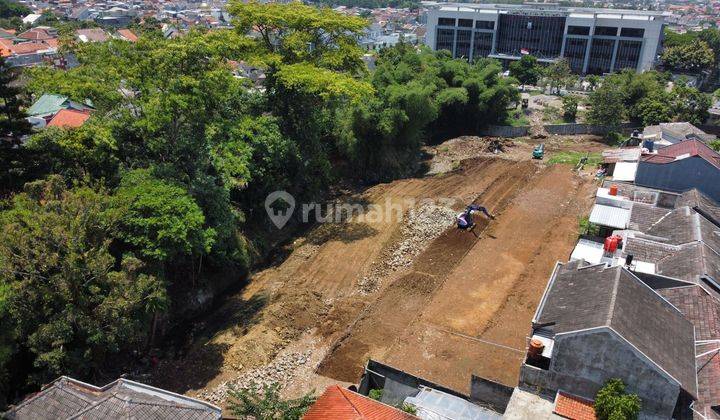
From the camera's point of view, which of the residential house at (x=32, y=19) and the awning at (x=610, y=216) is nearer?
the awning at (x=610, y=216)

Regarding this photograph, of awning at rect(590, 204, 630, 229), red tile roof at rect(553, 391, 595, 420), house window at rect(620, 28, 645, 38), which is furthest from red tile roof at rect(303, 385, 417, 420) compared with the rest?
house window at rect(620, 28, 645, 38)

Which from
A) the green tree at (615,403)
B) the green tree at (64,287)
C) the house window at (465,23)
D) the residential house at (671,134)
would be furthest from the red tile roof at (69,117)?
A: the house window at (465,23)

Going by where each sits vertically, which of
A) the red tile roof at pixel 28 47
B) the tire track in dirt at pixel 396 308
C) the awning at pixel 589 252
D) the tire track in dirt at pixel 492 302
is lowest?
the tire track in dirt at pixel 396 308

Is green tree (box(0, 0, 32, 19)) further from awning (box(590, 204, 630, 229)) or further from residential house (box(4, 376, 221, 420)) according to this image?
awning (box(590, 204, 630, 229))

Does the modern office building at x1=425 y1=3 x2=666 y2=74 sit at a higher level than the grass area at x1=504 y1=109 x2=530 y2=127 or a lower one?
higher

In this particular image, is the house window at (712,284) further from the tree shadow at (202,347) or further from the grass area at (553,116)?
the grass area at (553,116)

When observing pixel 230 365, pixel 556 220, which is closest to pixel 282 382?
Answer: pixel 230 365

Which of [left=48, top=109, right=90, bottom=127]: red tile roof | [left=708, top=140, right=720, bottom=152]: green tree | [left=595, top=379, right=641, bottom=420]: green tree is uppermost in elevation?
[left=48, top=109, right=90, bottom=127]: red tile roof
